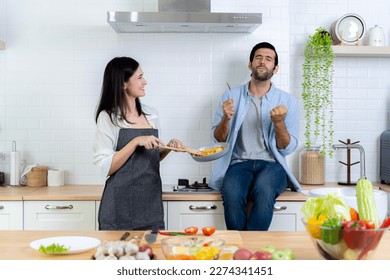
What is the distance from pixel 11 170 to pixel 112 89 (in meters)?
1.38

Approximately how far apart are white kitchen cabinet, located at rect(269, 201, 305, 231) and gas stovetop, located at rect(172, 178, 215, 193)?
1.75ft

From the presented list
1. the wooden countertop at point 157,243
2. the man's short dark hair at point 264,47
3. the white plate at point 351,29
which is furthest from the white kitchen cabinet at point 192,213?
the white plate at point 351,29

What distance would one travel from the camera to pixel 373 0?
5.10m

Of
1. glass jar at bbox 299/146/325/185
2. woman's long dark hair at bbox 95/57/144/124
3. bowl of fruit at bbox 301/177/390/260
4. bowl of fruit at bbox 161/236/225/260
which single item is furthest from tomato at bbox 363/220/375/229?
glass jar at bbox 299/146/325/185

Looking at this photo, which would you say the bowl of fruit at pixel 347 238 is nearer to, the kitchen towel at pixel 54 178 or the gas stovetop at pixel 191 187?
the gas stovetop at pixel 191 187

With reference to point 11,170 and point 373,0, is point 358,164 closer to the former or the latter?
point 373,0

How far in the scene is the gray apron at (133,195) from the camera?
3779mm

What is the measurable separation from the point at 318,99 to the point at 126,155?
195cm

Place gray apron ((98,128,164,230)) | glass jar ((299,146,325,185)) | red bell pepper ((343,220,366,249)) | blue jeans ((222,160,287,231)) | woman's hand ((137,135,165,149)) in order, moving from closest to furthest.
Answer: red bell pepper ((343,220,366,249)) < woman's hand ((137,135,165,149)) < gray apron ((98,128,164,230)) < blue jeans ((222,160,287,231)) < glass jar ((299,146,325,185))

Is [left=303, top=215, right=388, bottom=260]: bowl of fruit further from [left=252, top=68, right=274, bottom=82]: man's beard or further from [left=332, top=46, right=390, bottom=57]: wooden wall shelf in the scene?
[left=332, top=46, right=390, bottom=57]: wooden wall shelf

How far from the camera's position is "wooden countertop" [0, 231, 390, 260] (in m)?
2.09

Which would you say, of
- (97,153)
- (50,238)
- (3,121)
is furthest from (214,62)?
(50,238)

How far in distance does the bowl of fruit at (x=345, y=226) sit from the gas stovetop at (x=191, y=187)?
7.84ft

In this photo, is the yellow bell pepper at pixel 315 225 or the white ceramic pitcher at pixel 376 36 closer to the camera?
the yellow bell pepper at pixel 315 225
